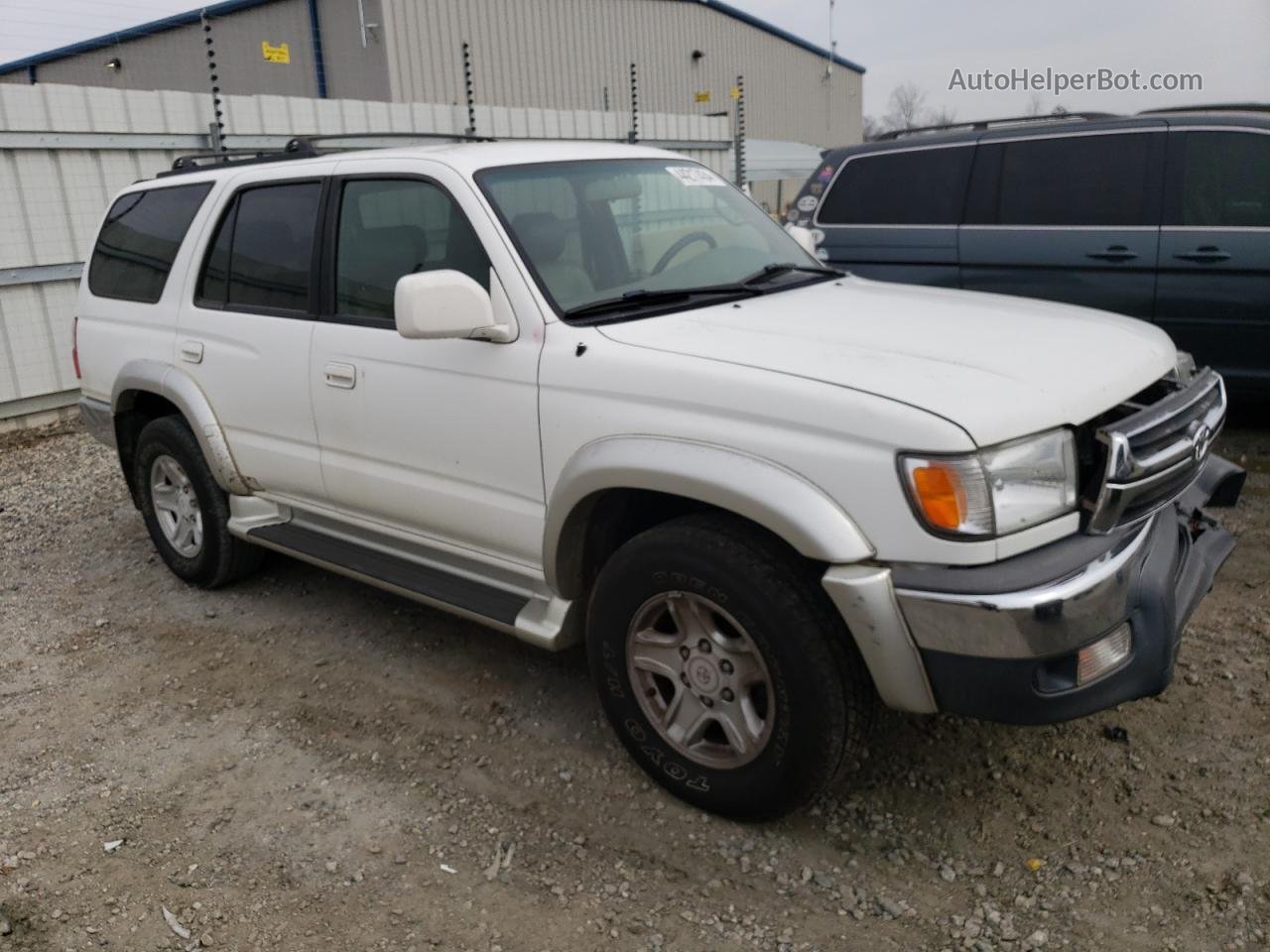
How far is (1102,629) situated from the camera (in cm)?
252

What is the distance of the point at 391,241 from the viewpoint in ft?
12.5

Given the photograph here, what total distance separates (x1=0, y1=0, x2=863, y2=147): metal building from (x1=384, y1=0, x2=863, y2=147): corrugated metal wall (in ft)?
0.09

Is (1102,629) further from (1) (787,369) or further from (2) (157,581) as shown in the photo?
(2) (157,581)

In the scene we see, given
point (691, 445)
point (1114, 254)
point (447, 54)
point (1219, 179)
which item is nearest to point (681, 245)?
point (691, 445)

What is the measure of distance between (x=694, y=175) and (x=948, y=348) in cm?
166

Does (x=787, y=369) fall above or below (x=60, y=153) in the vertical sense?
below

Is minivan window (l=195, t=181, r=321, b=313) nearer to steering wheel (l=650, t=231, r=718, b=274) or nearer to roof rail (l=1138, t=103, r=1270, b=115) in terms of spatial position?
steering wheel (l=650, t=231, r=718, b=274)

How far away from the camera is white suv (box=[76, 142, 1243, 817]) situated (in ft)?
8.23

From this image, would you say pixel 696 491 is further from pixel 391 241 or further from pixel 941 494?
pixel 391 241

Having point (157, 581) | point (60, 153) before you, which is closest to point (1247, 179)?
point (157, 581)

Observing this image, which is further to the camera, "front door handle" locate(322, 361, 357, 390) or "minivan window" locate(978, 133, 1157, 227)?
"minivan window" locate(978, 133, 1157, 227)

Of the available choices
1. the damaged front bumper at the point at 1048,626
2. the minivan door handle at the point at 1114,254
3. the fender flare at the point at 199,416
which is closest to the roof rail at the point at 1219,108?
the minivan door handle at the point at 1114,254

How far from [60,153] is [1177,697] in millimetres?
8350

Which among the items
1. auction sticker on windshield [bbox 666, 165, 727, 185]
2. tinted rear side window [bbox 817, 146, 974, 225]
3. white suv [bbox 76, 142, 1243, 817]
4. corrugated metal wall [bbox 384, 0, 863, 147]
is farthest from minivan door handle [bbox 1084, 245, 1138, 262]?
corrugated metal wall [bbox 384, 0, 863, 147]
